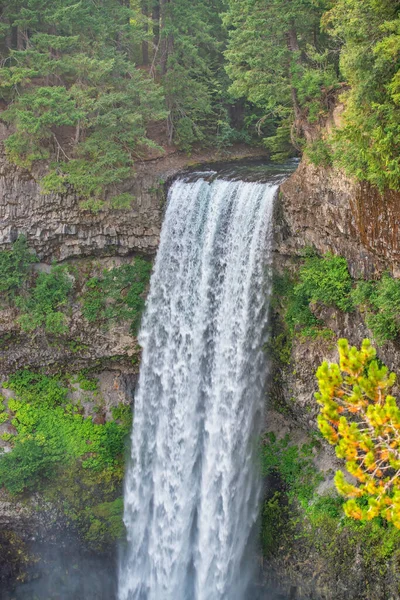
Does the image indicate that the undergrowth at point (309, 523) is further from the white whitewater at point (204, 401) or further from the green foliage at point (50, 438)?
the green foliage at point (50, 438)

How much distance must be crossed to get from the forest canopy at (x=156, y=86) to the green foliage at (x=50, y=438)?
776 centimetres

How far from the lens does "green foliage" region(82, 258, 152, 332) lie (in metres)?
20.8

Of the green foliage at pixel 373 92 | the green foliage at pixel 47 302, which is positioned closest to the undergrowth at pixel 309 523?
Answer: the green foliage at pixel 47 302

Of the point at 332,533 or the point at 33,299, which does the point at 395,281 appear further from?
the point at 33,299

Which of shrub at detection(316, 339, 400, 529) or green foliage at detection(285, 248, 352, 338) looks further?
green foliage at detection(285, 248, 352, 338)

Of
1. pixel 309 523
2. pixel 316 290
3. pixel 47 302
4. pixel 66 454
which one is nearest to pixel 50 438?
pixel 66 454

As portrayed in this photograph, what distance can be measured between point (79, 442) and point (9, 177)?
10.2 metres

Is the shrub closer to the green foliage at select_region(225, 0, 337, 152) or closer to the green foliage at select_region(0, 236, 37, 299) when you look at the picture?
the green foliage at select_region(225, 0, 337, 152)

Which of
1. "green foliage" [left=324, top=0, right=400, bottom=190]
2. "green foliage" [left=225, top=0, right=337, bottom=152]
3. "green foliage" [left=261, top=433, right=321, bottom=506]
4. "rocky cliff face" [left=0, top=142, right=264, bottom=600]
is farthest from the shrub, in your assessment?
"rocky cliff face" [left=0, top=142, right=264, bottom=600]

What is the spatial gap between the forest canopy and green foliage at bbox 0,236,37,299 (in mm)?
2569

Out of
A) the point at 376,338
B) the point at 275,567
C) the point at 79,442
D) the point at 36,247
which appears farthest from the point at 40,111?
the point at 275,567

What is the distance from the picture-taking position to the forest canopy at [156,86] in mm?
16375

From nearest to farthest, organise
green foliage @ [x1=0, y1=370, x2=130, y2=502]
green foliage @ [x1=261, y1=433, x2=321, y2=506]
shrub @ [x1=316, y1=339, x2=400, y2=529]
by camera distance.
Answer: shrub @ [x1=316, y1=339, x2=400, y2=529], green foliage @ [x1=261, y1=433, x2=321, y2=506], green foliage @ [x1=0, y1=370, x2=130, y2=502]

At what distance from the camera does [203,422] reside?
60.6 ft
